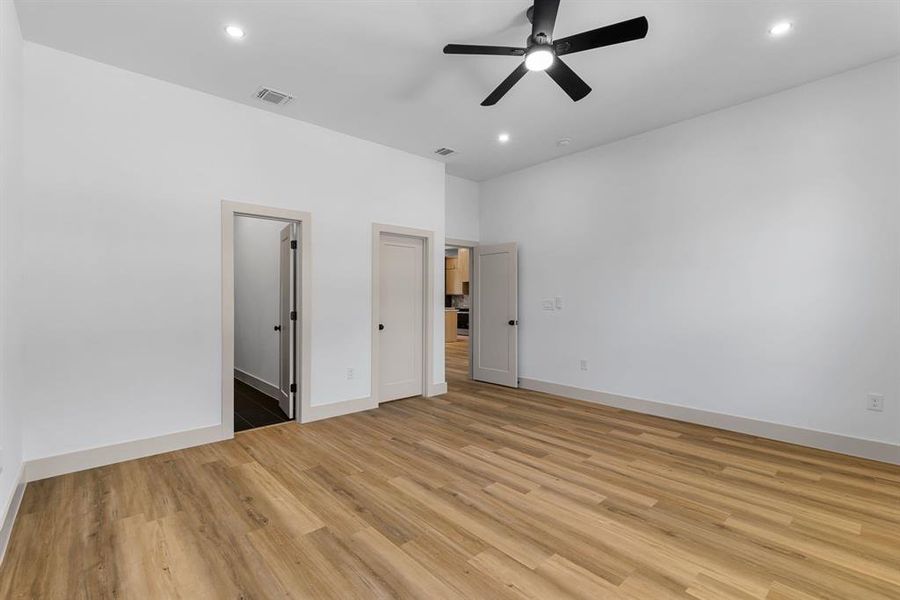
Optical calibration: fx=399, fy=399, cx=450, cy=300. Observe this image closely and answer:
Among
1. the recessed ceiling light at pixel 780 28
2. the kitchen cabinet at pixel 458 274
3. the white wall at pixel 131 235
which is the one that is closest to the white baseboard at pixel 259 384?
the white wall at pixel 131 235

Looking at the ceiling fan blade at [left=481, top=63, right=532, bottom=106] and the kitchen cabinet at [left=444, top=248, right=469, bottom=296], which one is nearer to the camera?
the ceiling fan blade at [left=481, top=63, right=532, bottom=106]

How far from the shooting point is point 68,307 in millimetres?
3029

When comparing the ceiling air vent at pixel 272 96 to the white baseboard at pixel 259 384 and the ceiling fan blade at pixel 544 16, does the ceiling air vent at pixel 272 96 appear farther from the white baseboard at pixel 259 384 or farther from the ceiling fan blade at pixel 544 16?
the white baseboard at pixel 259 384

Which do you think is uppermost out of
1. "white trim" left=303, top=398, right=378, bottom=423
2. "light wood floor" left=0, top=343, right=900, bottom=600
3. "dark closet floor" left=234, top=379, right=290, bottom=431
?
"white trim" left=303, top=398, right=378, bottom=423

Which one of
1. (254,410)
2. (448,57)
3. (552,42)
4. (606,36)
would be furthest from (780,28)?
(254,410)

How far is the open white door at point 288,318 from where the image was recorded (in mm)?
4395

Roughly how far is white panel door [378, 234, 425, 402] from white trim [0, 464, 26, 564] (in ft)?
10.1

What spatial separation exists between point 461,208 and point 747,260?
387cm

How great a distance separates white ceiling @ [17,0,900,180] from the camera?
2656mm

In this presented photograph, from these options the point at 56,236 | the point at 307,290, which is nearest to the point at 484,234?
the point at 307,290

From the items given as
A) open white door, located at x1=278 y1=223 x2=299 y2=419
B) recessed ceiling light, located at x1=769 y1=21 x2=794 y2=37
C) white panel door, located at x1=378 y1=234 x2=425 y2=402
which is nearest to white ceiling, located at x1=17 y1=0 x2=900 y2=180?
recessed ceiling light, located at x1=769 y1=21 x2=794 y2=37

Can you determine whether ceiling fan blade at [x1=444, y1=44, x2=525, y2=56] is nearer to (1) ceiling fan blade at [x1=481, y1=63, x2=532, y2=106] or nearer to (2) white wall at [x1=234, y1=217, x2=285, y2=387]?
(1) ceiling fan blade at [x1=481, y1=63, x2=532, y2=106]

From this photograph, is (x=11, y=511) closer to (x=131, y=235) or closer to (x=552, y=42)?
(x=131, y=235)

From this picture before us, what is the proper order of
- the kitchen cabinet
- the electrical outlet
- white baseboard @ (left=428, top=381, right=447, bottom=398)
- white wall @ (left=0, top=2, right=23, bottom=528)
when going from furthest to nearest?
the kitchen cabinet, white baseboard @ (left=428, top=381, right=447, bottom=398), the electrical outlet, white wall @ (left=0, top=2, right=23, bottom=528)
